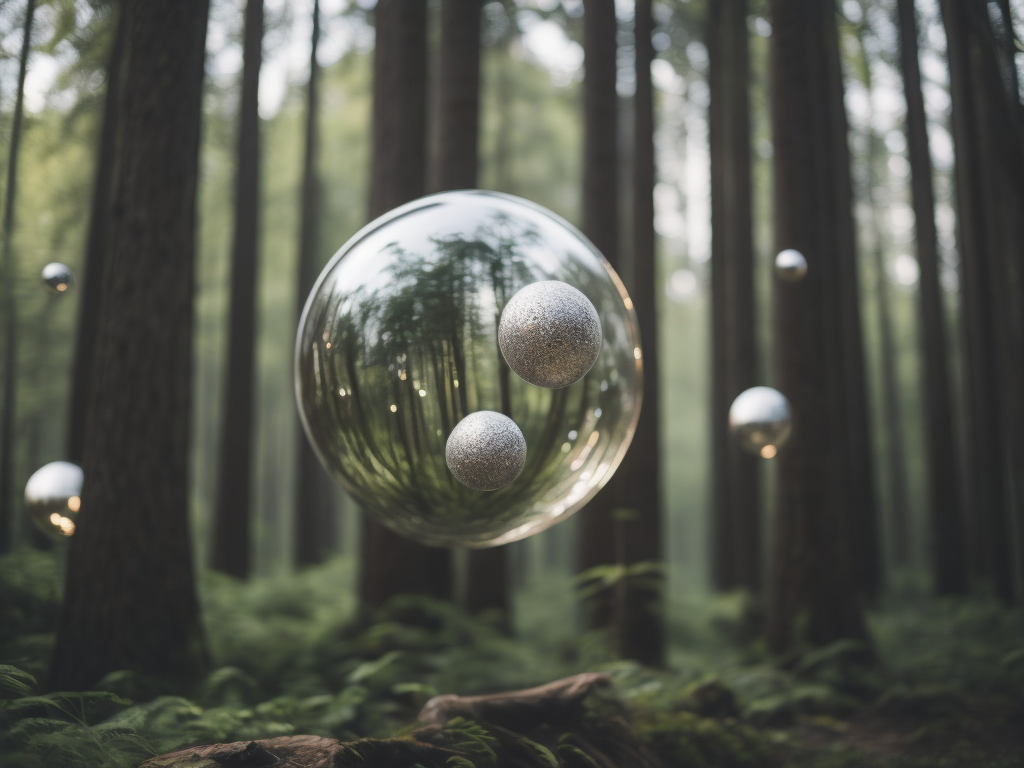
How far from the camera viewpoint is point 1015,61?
7000 millimetres

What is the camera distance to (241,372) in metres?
12.0

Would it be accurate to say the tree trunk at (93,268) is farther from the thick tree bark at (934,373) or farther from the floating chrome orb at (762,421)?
the thick tree bark at (934,373)

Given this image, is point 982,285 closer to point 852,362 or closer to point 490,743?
Answer: point 852,362

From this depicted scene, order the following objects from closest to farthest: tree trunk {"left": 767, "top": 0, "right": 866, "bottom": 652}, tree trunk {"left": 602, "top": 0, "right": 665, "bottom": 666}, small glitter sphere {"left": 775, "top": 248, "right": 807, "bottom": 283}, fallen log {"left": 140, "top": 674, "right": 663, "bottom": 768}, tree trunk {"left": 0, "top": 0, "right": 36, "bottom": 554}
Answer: fallen log {"left": 140, "top": 674, "right": 663, "bottom": 768}
tree trunk {"left": 0, "top": 0, "right": 36, "bottom": 554}
small glitter sphere {"left": 775, "top": 248, "right": 807, "bottom": 283}
tree trunk {"left": 767, "top": 0, "right": 866, "bottom": 652}
tree trunk {"left": 602, "top": 0, "right": 665, "bottom": 666}

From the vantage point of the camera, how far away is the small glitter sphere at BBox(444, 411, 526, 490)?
320 centimetres

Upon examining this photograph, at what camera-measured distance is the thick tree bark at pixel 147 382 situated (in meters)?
5.77

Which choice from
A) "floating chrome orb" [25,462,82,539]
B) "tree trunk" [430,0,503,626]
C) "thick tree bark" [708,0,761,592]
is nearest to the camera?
"floating chrome orb" [25,462,82,539]

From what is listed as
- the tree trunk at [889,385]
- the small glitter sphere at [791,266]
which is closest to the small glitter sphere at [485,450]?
the small glitter sphere at [791,266]

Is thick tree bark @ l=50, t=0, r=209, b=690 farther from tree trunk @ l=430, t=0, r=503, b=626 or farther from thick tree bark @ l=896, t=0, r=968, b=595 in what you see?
thick tree bark @ l=896, t=0, r=968, b=595

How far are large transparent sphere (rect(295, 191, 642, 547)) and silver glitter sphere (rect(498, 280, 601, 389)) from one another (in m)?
0.26

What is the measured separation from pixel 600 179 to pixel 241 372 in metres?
6.70

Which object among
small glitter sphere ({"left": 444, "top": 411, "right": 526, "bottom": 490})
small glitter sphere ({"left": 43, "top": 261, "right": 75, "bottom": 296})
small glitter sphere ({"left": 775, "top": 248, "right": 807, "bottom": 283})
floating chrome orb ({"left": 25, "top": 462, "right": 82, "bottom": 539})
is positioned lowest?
floating chrome orb ({"left": 25, "top": 462, "right": 82, "bottom": 539})

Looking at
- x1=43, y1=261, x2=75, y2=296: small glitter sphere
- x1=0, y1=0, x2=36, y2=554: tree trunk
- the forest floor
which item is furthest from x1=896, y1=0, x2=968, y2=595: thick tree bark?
x1=43, y1=261, x2=75, y2=296: small glitter sphere

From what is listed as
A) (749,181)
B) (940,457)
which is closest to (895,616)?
(940,457)
